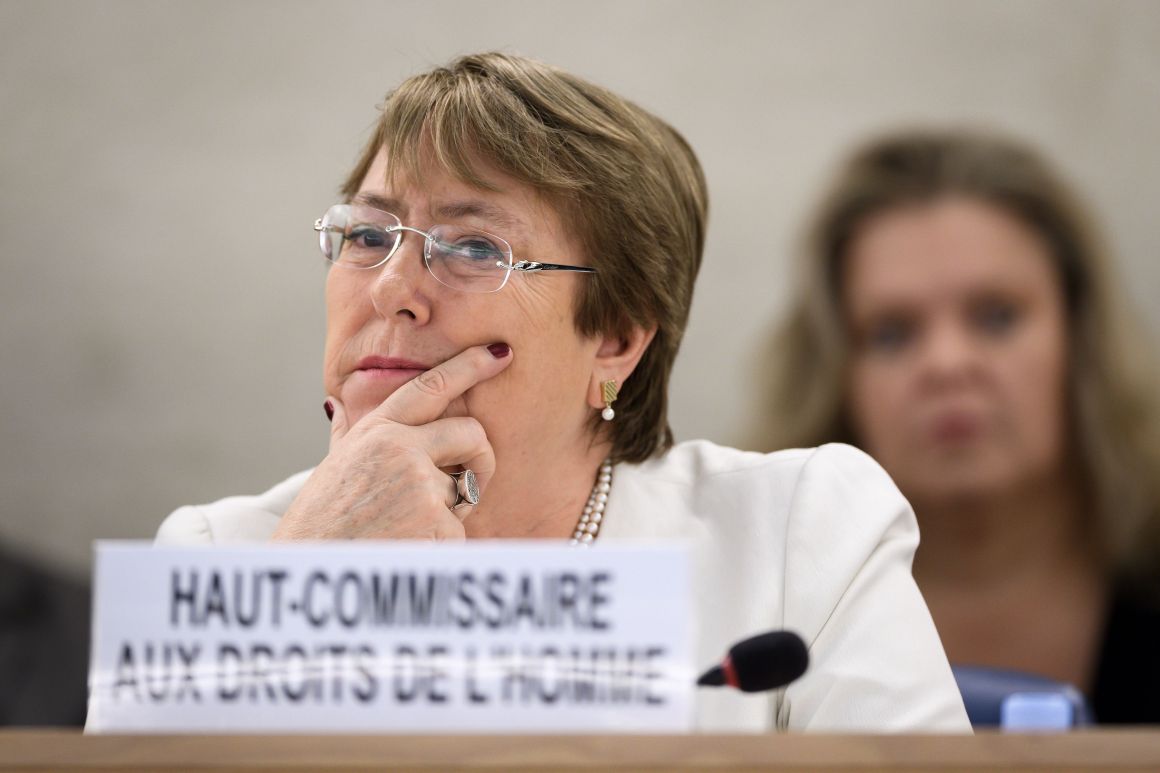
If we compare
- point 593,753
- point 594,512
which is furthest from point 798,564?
point 593,753

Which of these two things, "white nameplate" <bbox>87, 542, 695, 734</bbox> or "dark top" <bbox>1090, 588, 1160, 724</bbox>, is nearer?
"white nameplate" <bbox>87, 542, 695, 734</bbox>

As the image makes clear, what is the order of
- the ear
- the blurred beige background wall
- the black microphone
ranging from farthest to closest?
1. the blurred beige background wall
2. the ear
3. the black microphone

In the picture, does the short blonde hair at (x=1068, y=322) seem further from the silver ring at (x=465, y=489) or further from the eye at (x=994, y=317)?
the silver ring at (x=465, y=489)

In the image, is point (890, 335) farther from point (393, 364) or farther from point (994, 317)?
point (393, 364)

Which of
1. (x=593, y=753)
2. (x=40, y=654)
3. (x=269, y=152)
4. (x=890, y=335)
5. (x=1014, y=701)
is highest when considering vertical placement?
(x=269, y=152)

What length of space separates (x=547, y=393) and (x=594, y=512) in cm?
20

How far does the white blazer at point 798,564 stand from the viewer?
4.24 feet

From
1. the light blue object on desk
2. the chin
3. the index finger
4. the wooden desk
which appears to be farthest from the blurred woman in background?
the wooden desk

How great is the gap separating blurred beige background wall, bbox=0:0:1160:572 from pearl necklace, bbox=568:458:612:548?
158cm

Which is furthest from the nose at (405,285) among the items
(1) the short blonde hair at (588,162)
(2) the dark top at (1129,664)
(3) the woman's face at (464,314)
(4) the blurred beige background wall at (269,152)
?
(2) the dark top at (1129,664)

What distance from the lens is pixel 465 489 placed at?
1.50 meters

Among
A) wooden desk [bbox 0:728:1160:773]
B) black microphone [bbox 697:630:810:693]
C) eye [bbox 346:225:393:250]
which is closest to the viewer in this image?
wooden desk [bbox 0:728:1160:773]

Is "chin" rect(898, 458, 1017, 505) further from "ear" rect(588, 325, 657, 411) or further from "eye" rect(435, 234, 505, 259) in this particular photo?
"eye" rect(435, 234, 505, 259)

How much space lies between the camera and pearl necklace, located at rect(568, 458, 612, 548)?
1653 millimetres
